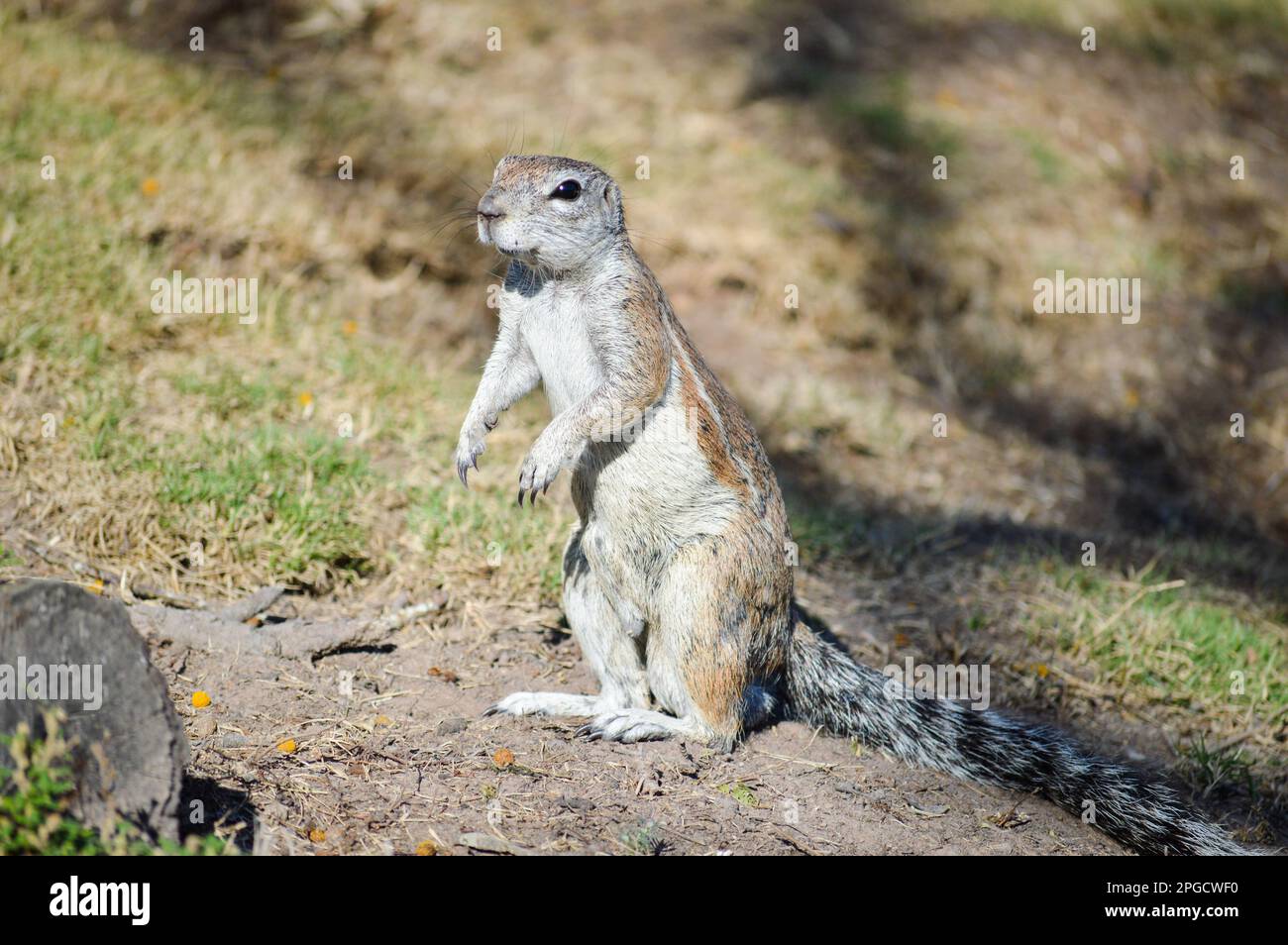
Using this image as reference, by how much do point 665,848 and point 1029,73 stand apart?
9199 millimetres

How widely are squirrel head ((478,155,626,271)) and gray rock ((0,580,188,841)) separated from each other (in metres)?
1.80

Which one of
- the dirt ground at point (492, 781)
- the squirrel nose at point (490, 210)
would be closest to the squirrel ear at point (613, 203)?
the squirrel nose at point (490, 210)

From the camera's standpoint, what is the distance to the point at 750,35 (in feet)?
34.4

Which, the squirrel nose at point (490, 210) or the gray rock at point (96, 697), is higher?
the squirrel nose at point (490, 210)

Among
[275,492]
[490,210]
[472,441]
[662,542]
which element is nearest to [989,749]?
[662,542]

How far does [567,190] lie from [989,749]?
2.58 meters

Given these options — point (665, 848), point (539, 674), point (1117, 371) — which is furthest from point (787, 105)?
point (665, 848)

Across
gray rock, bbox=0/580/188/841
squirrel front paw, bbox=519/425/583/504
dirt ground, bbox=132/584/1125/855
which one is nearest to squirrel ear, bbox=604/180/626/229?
squirrel front paw, bbox=519/425/583/504

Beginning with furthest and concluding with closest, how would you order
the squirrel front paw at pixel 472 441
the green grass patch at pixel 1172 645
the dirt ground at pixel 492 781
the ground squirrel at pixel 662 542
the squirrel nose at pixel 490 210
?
the green grass patch at pixel 1172 645 → the squirrel front paw at pixel 472 441 → the ground squirrel at pixel 662 542 → the squirrel nose at pixel 490 210 → the dirt ground at pixel 492 781

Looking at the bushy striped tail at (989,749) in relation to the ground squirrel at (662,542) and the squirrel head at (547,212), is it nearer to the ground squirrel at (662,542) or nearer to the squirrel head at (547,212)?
the ground squirrel at (662,542)

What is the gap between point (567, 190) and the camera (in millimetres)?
4164

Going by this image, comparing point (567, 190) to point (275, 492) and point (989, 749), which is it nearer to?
point (275, 492)

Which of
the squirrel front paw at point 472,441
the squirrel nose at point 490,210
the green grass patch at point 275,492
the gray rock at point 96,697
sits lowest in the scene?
the gray rock at point 96,697

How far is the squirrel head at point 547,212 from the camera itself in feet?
13.3
